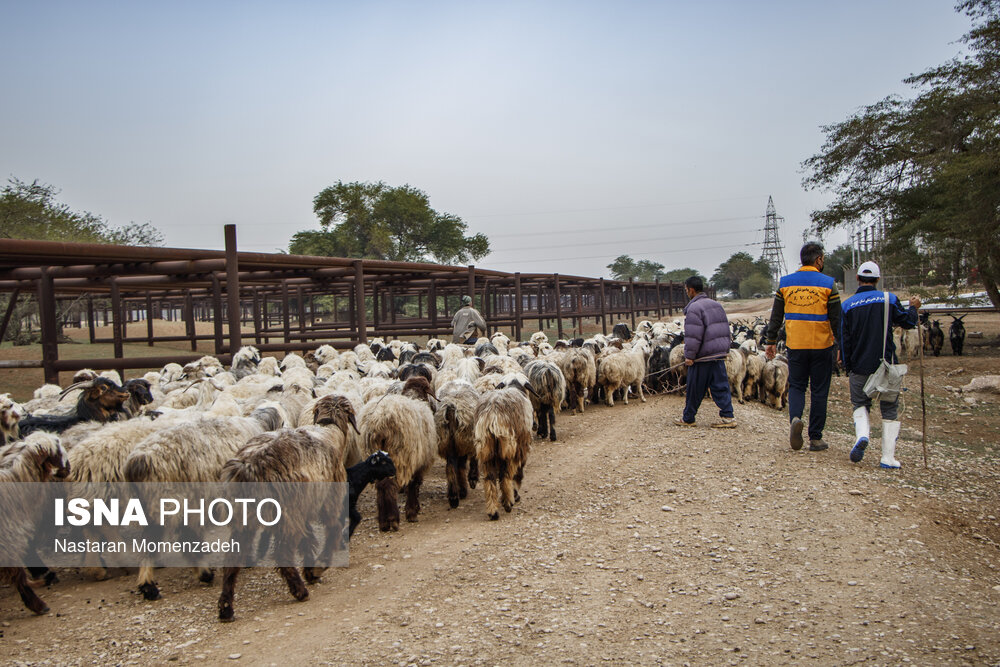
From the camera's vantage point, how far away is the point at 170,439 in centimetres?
431

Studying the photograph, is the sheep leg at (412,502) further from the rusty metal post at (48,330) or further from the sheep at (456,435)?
the rusty metal post at (48,330)

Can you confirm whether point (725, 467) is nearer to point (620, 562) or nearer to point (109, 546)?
point (620, 562)

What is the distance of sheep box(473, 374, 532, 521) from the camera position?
5.26m

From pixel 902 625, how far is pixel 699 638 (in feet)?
3.46

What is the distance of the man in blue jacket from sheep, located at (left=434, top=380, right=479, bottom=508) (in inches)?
144

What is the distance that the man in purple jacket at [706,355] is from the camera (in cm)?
801

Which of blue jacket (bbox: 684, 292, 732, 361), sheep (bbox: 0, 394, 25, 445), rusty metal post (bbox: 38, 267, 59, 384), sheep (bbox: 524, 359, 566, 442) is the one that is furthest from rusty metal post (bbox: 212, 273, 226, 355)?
blue jacket (bbox: 684, 292, 732, 361)

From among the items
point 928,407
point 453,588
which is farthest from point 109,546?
point 928,407

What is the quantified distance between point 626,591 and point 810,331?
402cm

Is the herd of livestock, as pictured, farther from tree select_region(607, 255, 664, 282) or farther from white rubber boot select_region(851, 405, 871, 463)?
tree select_region(607, 255, 664, 282)

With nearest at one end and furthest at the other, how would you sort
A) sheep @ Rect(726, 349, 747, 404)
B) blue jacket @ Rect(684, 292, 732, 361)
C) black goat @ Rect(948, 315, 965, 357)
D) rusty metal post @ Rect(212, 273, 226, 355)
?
1. blue jacket @ Rect(684, 292, 732, 361)
2. sheep @ Rect(726, 349, 747, 404)
3. rusty metal post @ Rect(212, 273, 226, 355)
4. black goat @ Rect(948, 315, 965, 357)

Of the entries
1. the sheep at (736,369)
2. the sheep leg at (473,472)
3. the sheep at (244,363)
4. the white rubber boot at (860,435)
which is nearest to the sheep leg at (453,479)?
the sheep leg at (473,472)

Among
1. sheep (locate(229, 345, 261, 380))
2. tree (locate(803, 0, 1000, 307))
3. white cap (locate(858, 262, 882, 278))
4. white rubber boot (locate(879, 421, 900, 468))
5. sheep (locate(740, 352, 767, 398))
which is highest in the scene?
tree (locate(803, 0, 1000, 307))

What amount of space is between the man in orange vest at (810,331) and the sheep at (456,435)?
3.32 m
